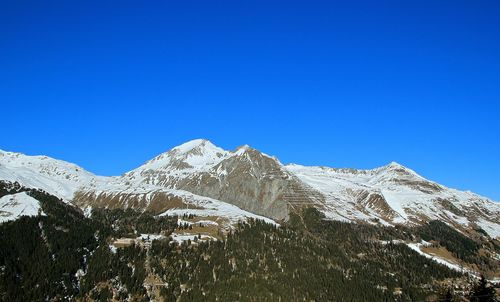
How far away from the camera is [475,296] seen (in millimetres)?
196625
